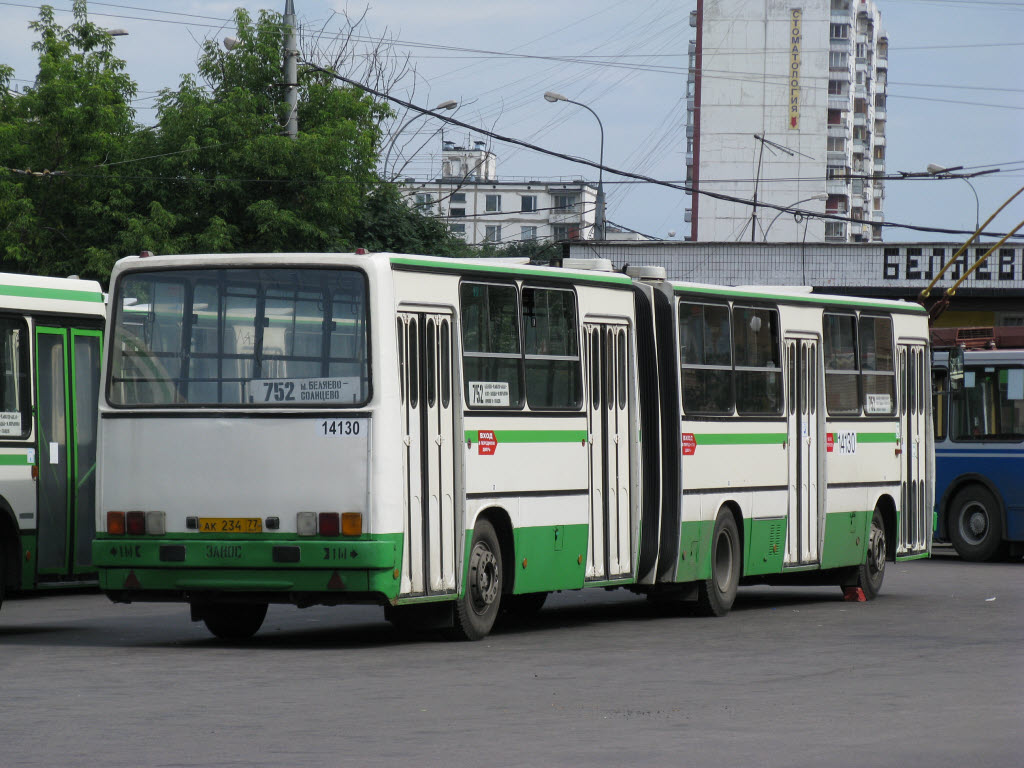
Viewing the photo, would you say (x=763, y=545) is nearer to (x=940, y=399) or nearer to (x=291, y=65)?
(x=940, y=399)

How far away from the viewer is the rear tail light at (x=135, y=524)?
1337 cm

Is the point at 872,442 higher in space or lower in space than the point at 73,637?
higher

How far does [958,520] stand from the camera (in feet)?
89.1

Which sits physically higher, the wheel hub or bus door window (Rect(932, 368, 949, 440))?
bus door window (Rect(932, 368, 949, 440))

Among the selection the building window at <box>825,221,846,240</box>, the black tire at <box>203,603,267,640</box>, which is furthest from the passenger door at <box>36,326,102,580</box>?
the building window at <box>825,221,846,240</box>

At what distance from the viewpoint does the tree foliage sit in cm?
3388

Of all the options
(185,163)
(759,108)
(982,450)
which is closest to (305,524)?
(982,450)

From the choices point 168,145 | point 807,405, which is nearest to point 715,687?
point 807,405

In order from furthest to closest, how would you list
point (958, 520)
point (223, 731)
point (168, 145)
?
point (168, 145) < point (958, 520) < point (223, 731)

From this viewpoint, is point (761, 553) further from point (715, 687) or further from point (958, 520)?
point (958, 520)

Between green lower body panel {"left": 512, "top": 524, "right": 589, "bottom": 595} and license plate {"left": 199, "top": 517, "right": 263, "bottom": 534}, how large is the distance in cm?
217

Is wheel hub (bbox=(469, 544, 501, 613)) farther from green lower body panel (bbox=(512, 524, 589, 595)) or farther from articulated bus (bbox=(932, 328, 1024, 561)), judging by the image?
articulated bus (bbox=(932, 328, 1024, 561))

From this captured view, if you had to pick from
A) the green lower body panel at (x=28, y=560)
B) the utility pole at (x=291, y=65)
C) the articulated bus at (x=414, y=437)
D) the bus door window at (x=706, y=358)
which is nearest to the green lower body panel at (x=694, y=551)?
the articulated bus at (x=414, y=437)

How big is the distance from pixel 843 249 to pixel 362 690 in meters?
37.3
